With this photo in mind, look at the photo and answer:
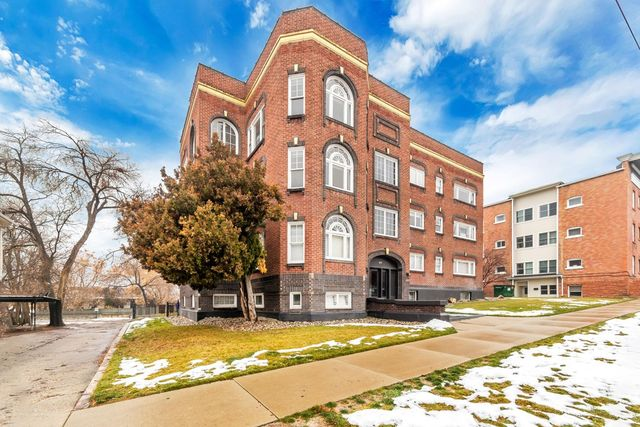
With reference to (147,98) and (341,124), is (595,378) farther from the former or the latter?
(147,98)

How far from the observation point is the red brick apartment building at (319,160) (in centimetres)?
1387

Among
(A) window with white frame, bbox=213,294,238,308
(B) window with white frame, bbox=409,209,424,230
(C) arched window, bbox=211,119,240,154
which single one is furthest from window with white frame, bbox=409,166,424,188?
(A) window with white frame, bbox=213,294,238,308

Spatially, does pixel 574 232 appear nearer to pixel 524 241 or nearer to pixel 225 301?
pixel 524 241

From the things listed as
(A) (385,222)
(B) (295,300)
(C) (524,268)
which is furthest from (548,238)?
(B) (295,300)

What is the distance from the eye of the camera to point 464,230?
26969 mm

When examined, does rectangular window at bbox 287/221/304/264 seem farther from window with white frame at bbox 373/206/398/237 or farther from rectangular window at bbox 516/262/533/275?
rectangular window at bbox 516/262/533/275

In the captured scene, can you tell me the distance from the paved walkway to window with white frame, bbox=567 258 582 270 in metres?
37.2

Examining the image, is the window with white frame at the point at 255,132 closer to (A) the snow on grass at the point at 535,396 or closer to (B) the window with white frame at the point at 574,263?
(A) the snow on grass at the point at 535,396

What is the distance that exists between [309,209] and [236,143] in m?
7.48

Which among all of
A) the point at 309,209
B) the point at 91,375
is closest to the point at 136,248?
the point at 91,375

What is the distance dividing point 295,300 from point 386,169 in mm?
9696

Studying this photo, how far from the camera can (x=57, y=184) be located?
21.9 meters

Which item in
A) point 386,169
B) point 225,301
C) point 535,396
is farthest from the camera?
point 386,169

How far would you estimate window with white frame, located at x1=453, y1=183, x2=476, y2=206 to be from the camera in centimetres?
2652
